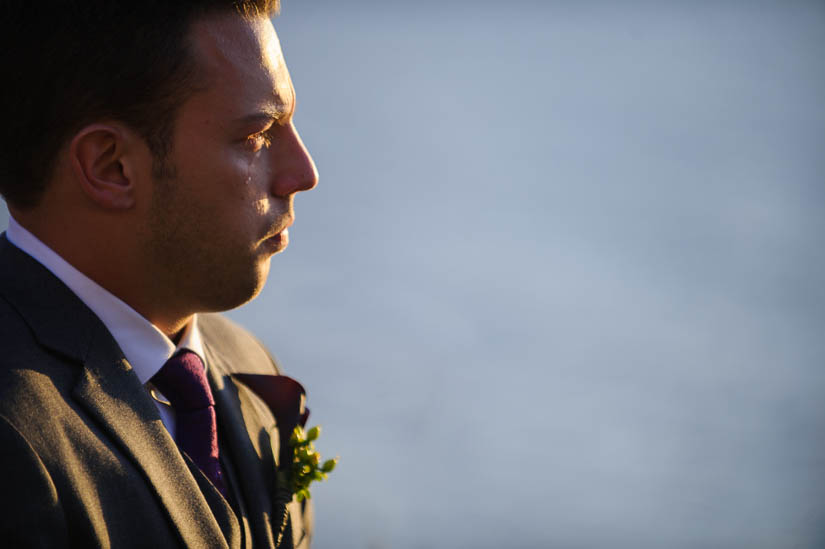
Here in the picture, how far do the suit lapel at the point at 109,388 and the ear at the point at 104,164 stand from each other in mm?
205

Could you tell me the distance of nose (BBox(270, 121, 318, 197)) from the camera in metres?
1.83

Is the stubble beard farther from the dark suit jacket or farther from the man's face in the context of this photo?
the dark suit jacket

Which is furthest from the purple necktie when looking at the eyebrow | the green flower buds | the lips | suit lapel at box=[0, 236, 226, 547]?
the eyebrow

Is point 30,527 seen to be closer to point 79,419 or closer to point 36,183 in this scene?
point 79,419

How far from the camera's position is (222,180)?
1.73 meters

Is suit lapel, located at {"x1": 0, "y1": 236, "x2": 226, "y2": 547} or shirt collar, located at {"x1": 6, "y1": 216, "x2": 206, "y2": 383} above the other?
shirt collar, located at {"x1": 6, "y1": 216, "x2": 206, "y2": 383}

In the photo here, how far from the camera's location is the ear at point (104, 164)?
1.70 meters

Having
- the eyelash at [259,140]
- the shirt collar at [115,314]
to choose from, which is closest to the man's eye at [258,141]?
the eyelash at [259,140]

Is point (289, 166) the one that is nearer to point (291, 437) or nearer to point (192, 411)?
point (192, 411)

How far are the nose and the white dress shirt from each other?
17.0 inches

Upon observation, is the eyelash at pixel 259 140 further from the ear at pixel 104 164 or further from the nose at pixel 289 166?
the ear at pixel 104 164

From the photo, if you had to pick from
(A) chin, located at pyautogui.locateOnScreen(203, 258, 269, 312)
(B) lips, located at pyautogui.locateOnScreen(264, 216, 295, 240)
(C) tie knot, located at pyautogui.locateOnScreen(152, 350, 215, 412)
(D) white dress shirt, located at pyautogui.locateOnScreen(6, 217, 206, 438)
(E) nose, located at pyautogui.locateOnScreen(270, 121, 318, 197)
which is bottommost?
(C) tie knot, located at pyautogui.locateOnScreen(152, 350, 215, 412)

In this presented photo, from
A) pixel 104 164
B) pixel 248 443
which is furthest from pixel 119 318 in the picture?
pixel 248 443

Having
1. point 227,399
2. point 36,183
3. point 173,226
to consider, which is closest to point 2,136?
point 36,183
